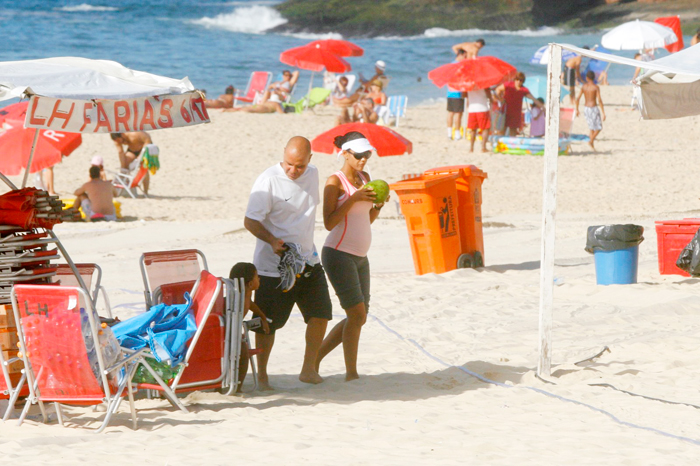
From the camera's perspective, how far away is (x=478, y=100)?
15.6m

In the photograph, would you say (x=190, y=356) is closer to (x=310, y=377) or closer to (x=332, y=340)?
(x=310, y=377)

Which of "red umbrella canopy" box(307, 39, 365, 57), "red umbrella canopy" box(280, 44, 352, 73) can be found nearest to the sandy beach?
"red umbrella canopy" box(280, 44, 352, 73)

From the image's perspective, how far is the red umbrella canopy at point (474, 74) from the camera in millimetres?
14984

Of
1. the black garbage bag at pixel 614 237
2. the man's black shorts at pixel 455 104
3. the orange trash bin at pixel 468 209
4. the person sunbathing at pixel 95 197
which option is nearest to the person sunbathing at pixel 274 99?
the man's black shorts at pixel 455 104

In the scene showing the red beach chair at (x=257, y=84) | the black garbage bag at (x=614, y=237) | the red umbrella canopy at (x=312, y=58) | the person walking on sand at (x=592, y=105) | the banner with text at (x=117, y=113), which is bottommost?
the black garbage bag at (x=614, y=237)

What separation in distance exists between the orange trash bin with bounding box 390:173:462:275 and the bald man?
2.88m

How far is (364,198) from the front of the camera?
4.70 meters

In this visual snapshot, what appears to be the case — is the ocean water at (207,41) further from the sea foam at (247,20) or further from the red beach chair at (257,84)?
the red beach chair at (257,84)

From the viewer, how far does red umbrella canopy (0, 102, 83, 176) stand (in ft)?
29.4

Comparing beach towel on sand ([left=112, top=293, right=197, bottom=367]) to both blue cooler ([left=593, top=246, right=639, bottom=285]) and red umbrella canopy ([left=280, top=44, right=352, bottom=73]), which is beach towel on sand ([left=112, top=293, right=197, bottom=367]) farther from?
red umbrella canopy ([left=280, top=44, right=352, bottom=73])

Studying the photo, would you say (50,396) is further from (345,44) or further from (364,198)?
(345,44)

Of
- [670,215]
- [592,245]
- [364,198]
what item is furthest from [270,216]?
[670,215]

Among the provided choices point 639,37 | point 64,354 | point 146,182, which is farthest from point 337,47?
point 64,354

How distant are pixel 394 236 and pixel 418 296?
118 inches
